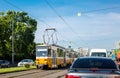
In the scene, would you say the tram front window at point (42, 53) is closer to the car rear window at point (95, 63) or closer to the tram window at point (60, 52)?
the tram window at point (60, 52)

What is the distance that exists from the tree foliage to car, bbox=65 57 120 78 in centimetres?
7466

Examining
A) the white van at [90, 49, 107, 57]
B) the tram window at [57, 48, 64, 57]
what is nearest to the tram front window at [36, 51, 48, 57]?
the tram window at [57, 48, 64, 57]

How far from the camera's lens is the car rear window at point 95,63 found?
1312cm

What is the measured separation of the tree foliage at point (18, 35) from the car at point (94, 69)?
74656mm

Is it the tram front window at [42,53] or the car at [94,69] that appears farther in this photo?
the tram front window at [42,53]

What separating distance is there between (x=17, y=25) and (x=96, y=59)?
3447 inches

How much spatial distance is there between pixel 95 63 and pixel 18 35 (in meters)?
87.1

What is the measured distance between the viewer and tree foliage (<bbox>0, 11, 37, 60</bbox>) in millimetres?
89875

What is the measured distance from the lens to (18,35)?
326 feet

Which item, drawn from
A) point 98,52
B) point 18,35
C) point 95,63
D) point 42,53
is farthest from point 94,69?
point 18,35

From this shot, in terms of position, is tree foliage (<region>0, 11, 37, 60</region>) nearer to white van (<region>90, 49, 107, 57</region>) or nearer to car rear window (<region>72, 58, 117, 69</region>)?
white van (<region>90, 49, 107, 57</region>)

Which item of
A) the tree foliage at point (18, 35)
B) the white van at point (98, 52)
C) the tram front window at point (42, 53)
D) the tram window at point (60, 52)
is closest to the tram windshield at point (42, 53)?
the tram front window at point (42, 53)

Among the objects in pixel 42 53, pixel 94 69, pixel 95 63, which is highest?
pixel 42 53

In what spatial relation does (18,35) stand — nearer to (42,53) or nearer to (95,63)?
(42,53)
